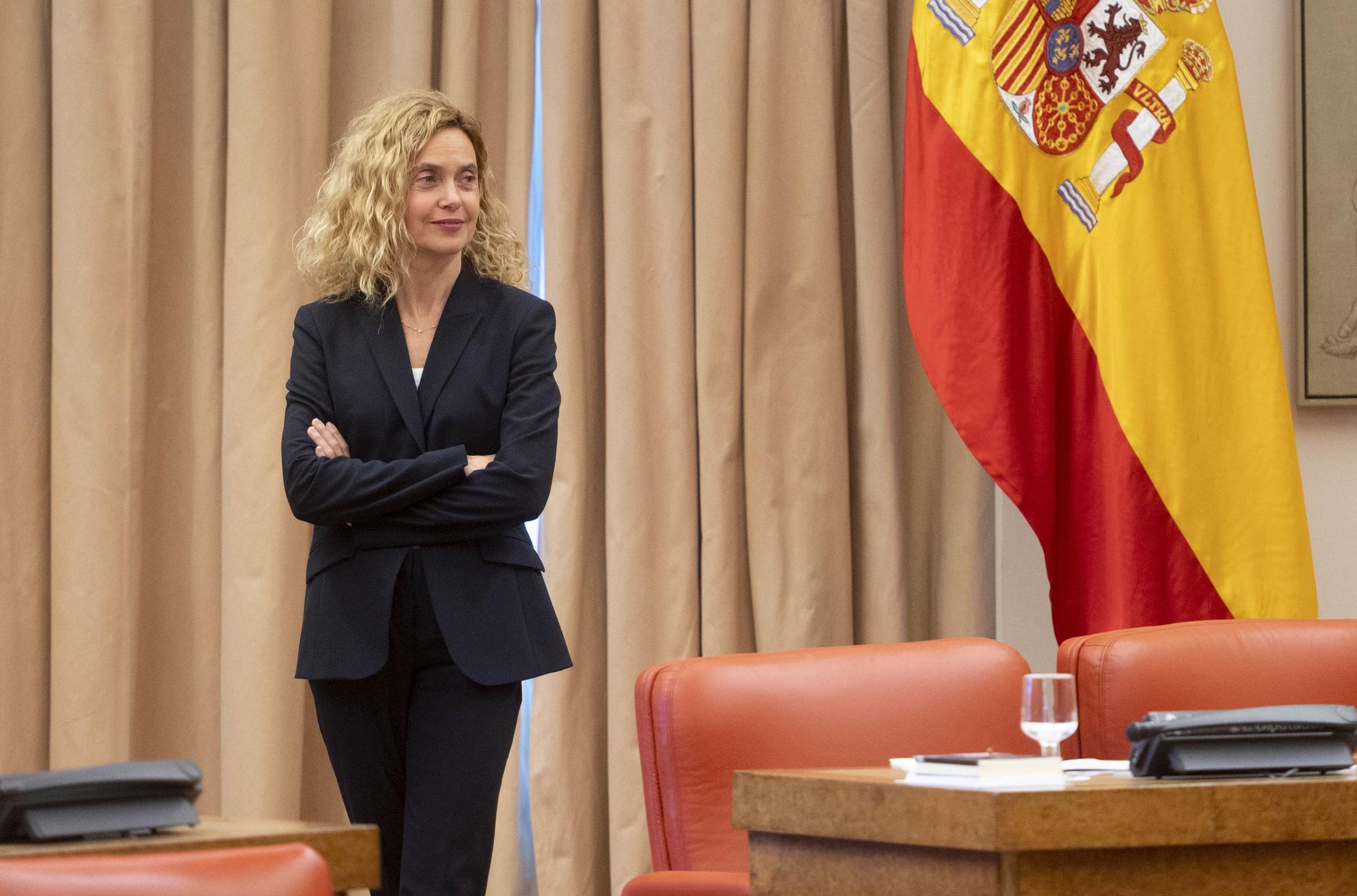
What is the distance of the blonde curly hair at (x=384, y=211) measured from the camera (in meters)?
2.64

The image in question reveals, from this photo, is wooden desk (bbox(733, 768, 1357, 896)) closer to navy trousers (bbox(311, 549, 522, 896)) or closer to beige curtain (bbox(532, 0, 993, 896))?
navy trousers (bbox(311, 549, 522, 896))

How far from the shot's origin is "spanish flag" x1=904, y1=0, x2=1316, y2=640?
3.18 metres

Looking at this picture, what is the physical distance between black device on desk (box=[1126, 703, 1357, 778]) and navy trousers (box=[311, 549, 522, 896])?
3.52 feet

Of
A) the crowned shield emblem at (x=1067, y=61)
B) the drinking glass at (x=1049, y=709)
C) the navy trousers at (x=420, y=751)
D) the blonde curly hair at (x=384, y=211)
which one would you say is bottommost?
the navy trousers at (x=420, y=751)

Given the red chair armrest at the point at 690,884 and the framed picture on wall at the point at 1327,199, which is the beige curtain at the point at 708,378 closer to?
the framed picture on wall at the point at 1327,199

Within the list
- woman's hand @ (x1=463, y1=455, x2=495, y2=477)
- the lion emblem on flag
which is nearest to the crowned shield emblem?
the lion emblem on flag

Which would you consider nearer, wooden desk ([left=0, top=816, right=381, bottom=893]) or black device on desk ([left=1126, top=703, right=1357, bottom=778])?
wooden desk ([left=0, top=816, right=381, bottom=893])

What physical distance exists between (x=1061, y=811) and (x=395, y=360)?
143 centimetres

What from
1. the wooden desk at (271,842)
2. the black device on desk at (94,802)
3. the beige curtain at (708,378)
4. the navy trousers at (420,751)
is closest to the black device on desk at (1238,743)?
the wooden desk at (271,842)

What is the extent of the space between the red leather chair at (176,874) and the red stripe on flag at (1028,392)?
217 cm

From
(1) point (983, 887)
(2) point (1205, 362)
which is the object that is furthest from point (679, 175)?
(1) point (983, 887)

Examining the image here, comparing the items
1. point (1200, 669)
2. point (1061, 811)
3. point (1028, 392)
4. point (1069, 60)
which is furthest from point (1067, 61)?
point (1061, 811)

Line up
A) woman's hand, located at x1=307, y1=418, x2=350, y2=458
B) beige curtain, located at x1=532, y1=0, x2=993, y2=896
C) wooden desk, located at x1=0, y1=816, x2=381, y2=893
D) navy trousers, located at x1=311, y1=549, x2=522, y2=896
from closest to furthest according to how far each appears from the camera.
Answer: wooden desk, located at x1=0, y1=816, x2=381, y2=893 → navy trousers, located at x1=311, y1=549, x2=522, y2=896 → woman's hand, located at x1=307, y1=418, x2=350, y2=458 → beige curtain, located at x1=532, y1=0, x2=993, y2=896

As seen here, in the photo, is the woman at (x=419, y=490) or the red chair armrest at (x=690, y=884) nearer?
the red chair armrest at (x=690, y=884)
